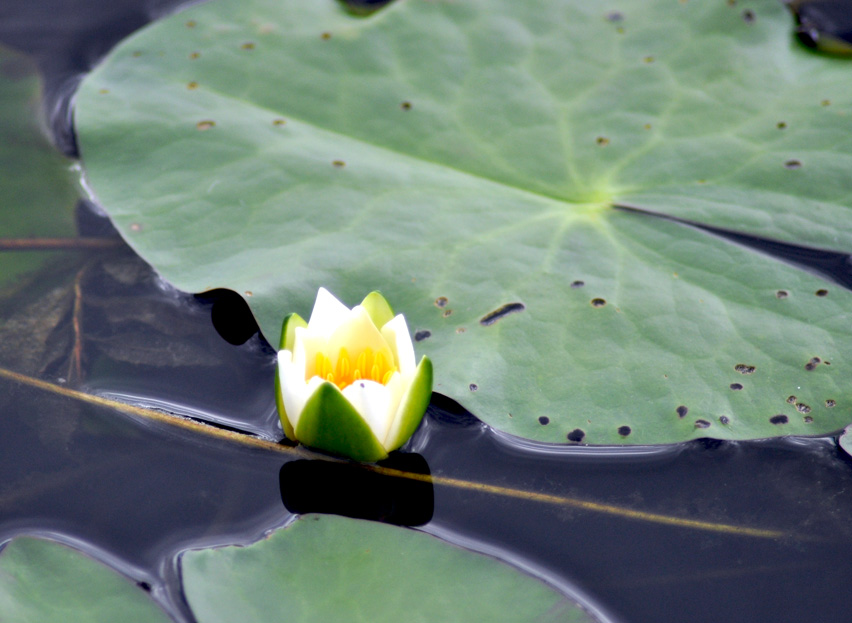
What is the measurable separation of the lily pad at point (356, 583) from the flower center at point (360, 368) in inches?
15.7

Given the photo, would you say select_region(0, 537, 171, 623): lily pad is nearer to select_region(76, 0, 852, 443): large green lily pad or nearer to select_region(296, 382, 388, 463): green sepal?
select_region(296, 382, 388, 463): green sepal

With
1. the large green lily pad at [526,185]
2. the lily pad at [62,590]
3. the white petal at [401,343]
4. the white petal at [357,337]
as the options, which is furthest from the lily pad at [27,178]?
the white petal at [401,343]

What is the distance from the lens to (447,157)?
252 centimetres

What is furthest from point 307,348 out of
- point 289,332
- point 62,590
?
point 62,590

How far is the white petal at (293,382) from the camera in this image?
1.77 meters

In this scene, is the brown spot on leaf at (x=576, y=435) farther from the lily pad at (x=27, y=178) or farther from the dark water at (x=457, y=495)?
the lily pad at (x=27, y=178)

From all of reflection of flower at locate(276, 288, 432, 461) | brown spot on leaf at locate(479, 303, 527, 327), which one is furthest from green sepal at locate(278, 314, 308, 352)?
brown spot on leaf at locate(479, 303, 527, 327)

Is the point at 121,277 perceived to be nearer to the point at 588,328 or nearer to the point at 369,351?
the point at 369,351

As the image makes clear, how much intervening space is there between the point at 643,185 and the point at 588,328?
64 cm

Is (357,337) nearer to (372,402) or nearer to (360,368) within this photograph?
(360,368)

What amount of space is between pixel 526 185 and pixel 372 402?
1066mm

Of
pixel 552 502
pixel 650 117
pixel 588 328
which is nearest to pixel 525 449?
pixel 552 502

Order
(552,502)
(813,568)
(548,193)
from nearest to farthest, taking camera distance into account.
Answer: (813,568) < (552,502) < (548,193)

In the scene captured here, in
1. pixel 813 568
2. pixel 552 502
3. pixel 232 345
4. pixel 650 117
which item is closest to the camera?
pixel 813 568
